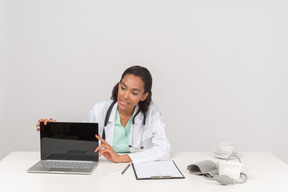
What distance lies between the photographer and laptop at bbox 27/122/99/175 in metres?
1.74

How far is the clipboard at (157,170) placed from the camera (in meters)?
1.59

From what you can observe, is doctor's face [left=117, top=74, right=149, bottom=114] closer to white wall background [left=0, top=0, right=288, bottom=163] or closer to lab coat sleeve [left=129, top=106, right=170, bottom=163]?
lab coat sleeve [left=129, top=106, right=170, bottom=163]

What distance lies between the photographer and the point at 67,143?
1749mm

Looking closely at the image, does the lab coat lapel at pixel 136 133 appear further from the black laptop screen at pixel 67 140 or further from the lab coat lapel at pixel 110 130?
the black laptop screen at pixel 67 140

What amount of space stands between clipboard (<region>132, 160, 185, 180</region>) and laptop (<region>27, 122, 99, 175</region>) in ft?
0.85

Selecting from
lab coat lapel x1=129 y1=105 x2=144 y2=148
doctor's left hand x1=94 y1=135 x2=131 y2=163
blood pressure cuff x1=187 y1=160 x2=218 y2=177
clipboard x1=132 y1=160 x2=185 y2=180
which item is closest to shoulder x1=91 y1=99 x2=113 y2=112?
lab coat lapel x1=129 y1=105 x2=144 y2=148

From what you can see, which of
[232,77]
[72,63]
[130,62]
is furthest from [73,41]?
[232,77]

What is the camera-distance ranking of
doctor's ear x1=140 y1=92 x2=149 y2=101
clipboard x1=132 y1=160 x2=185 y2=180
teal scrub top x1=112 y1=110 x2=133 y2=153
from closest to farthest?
clipboard x1=132 y1=160 x2=185 y2=180
doctor's ear x1=140 y1=92 x2=149 y2=101
teal scrub top x1=112 y1=110 x2=133 y2=153

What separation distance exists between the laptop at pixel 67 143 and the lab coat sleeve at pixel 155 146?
0.27 metres

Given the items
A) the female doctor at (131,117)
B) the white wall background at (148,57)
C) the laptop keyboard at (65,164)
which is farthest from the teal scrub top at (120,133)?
the white wall background at (148,57)

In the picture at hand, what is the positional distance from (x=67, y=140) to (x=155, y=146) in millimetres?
563

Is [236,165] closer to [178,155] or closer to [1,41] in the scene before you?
[178,155]

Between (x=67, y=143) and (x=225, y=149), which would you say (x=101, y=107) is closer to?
(x=67, y=143)

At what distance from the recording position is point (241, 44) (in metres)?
3.43
